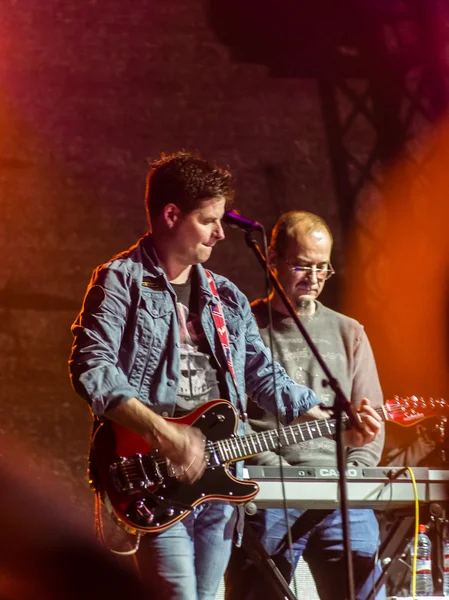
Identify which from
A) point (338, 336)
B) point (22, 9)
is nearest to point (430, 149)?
point (338, 336)

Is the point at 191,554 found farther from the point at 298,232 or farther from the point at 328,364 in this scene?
Result: the point at 298,232

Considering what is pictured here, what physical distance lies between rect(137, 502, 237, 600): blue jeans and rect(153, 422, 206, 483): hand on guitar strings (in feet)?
0.49

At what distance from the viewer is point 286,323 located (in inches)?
172

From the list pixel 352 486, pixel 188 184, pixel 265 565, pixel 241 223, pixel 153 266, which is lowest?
pixel 265 565

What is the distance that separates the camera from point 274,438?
345 cm

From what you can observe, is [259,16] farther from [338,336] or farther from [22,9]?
[338,336]

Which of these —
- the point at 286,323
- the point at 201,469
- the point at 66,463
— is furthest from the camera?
the point at 66,463

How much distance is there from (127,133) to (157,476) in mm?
3315

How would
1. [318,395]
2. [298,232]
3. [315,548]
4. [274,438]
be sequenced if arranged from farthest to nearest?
1. [298,232]
2. [318,395]
3. [315,548]
4. [274,438]

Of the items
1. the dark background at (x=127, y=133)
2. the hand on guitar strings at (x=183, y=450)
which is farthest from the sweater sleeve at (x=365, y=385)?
the dark background at (x=127, y=133)

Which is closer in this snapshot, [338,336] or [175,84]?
[338,336]

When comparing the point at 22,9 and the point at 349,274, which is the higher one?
the point at 22,9

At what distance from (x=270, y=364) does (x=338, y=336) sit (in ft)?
3.00

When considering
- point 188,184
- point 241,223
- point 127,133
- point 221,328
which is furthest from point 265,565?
point 127,133
